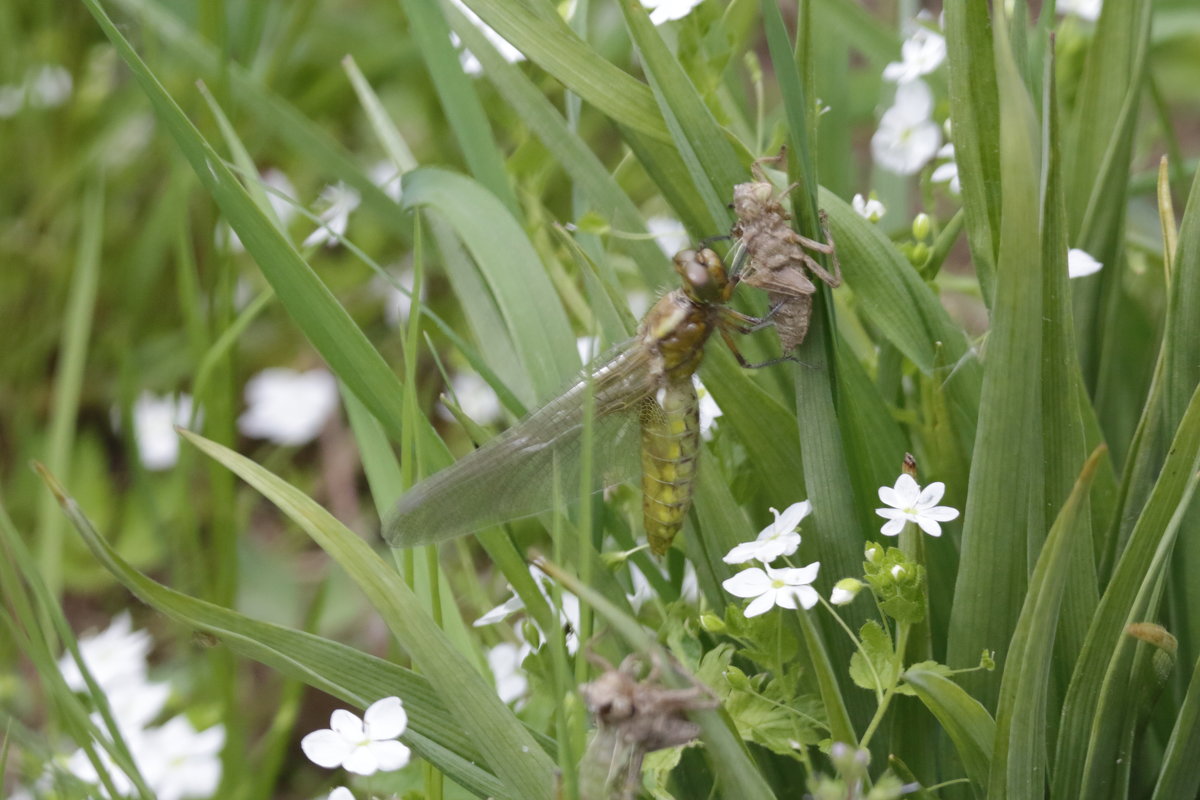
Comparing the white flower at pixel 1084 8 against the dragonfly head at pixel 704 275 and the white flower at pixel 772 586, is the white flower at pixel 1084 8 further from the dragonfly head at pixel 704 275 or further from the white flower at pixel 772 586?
the white flower at pixel 772 586

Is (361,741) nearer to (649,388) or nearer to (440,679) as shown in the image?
(440,679)

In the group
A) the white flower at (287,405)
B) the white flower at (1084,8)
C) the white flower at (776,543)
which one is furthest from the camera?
the white flower at (287,405)

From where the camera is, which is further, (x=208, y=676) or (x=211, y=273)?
(x=208, y=676)

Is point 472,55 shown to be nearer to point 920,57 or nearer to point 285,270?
point 285,270

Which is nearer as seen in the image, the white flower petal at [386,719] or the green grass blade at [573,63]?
the white flower petal at [386,719]

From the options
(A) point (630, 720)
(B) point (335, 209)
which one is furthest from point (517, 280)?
(A) point (630, 720)

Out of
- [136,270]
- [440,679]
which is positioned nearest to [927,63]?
[440,679]

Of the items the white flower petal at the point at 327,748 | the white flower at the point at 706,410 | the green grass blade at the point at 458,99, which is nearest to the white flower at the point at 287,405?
the green grass blade at the point at 458,99
